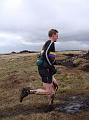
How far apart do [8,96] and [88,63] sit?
39.6ft

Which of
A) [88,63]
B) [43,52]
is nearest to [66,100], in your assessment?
[43,52]

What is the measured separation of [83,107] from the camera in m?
17.9

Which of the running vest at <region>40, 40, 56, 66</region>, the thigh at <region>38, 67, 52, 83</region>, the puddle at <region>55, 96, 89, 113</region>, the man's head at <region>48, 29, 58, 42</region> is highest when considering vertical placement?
the man's head at <region>48, 29, 58, 42</region>

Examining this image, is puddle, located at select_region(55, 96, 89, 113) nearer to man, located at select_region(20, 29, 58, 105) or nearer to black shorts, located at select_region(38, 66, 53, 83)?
man, located at select_region(20, 29, 58, 105)

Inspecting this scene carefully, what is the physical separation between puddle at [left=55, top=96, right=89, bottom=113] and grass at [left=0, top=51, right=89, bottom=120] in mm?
456

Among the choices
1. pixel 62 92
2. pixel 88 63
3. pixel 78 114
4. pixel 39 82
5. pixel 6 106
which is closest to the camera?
pixel 78 114

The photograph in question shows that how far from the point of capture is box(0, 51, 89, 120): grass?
55.9ft

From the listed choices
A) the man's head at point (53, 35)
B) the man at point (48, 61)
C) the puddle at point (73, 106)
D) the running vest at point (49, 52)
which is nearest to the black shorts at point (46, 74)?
the man at point (48, 61)

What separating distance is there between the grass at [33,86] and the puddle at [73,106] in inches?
17.9

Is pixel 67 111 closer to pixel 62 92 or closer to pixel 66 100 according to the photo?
pixel 66 100

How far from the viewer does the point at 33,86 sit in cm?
2506

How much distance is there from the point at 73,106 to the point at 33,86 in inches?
286

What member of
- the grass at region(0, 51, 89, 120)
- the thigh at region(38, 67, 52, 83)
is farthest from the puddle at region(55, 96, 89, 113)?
the thigh at region(38, 67, 52, 83)

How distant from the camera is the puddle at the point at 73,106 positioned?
1759 cm
